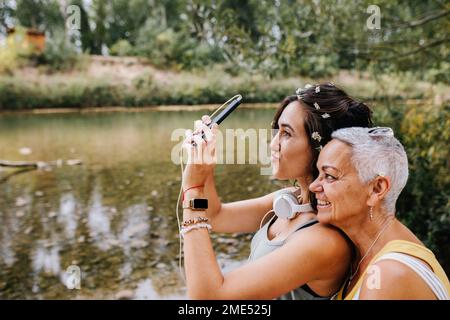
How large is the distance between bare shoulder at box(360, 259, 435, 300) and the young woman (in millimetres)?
175

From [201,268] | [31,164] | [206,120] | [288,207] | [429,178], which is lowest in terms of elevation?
[31,164]

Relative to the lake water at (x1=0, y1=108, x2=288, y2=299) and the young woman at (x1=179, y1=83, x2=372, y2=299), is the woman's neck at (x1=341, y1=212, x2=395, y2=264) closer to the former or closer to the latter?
the young woman at (x1=179, y1=83, x2=372, y2=299)

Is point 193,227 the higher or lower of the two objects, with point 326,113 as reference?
lower

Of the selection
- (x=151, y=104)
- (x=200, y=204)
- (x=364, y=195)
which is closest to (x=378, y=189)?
(x=364, y=195)

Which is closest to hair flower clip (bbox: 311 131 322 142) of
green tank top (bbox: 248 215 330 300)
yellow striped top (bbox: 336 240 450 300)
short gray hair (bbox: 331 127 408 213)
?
short gray hair (bbox: 331 127 408 213)

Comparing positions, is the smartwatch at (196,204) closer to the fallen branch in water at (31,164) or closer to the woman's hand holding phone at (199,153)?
the woman's hand holding phone at (199,153)

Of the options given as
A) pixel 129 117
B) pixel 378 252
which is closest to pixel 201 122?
pixel 378 252

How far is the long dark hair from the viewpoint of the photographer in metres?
1.38

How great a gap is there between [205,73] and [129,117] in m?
3.73

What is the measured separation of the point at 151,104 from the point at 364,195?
12.4 m

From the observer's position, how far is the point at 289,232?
53.8 inches

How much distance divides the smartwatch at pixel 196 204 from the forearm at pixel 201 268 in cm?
8

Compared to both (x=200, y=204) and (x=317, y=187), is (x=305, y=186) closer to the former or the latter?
(x=317, y=187)

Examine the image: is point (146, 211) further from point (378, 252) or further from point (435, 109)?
point (378, 252)
